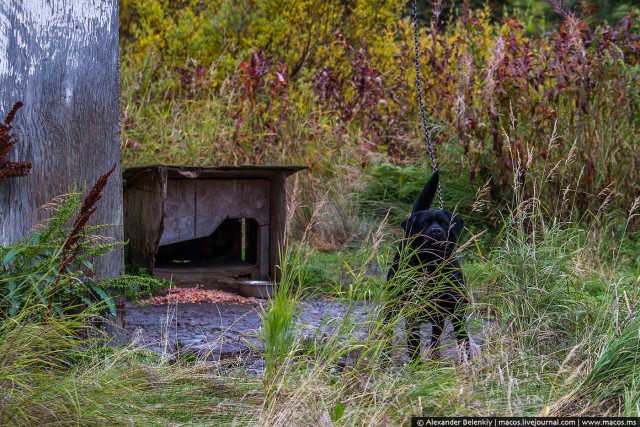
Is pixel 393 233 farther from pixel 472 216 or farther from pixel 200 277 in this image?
pixel 200 277

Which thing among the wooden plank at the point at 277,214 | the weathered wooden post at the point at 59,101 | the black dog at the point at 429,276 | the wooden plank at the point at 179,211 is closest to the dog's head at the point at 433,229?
the black dog at the point at 429,276

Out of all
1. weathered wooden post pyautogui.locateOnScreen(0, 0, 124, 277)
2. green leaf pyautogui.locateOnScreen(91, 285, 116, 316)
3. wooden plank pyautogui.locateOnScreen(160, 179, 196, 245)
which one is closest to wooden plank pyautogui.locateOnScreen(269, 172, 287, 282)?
wooden plank pyautogui.locateOnScreen(160, 179, 196, 245)

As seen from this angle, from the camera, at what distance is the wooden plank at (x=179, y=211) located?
21.0 ft

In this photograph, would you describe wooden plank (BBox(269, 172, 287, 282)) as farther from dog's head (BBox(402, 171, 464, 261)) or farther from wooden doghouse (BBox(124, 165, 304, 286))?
dog's head (BBox(402, 171, 464, 261))

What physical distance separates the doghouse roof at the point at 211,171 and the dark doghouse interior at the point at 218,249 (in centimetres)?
64

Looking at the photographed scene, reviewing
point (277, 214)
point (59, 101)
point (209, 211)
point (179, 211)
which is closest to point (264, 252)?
point (277, 214)

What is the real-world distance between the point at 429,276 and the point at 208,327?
161 cm

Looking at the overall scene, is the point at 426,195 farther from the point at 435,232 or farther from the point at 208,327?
the point at 208,327

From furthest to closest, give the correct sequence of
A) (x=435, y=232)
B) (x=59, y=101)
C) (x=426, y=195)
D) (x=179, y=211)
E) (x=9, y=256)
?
(x=179, y=211), (x=426, y=195), (x=435, y=232), (x=59, y=101), (x=9, y=256)

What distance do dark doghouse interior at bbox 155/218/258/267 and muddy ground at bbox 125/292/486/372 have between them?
3.64 feet

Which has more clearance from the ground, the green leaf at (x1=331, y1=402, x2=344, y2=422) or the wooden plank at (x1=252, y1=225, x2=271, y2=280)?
the wooden plank at (x1=252, y1=225, x2=271, y2=280)

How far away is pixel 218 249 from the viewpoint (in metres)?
7.61

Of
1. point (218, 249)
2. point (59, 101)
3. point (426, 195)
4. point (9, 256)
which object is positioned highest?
point (59, 101)

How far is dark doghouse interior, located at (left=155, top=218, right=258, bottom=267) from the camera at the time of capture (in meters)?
7.06
